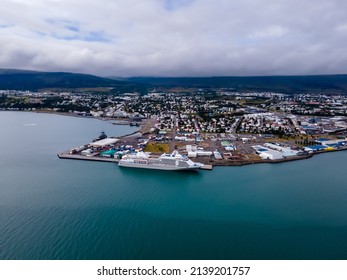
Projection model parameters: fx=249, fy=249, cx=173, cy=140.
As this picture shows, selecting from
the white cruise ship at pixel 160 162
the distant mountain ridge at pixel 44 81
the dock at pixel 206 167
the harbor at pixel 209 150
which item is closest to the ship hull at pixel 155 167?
the white cruise ship at pixel 160 162

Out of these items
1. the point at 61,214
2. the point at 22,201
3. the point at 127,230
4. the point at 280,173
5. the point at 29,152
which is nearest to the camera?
the point at 127,230

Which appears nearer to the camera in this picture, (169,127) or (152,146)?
(152,146)

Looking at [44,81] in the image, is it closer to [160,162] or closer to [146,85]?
[146,85]

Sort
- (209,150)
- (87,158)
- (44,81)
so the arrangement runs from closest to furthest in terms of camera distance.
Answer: (87,158), (209,150), (44,81)

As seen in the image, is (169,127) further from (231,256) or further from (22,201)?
(231,256)

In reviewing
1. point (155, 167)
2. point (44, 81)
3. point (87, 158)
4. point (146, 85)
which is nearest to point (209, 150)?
point (155, 167)

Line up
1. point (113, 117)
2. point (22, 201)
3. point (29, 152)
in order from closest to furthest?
1. point (22, 201)
2. point (29, 152)
3. point (113, 117)

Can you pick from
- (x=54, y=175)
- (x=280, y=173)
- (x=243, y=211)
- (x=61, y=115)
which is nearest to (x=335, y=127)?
(x=280, y=173)
